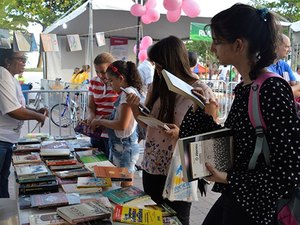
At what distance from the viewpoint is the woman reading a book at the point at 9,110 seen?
8.17ft

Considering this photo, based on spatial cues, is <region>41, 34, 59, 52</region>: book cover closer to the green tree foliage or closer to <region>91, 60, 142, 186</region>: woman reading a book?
<region>91, 60, 142, 186</region>: woman reading a book

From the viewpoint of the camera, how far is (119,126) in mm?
2586

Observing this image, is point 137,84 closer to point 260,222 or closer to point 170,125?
point 170,125

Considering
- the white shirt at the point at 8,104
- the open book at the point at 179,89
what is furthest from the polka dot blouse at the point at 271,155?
the white shirt at the point at 8,104

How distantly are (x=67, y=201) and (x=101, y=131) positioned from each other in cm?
136

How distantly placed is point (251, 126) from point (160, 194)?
105 centimetres

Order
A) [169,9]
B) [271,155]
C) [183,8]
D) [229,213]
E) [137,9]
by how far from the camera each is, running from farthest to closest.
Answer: [183,8], [137,9], [169,9], [229,213], [271,155]

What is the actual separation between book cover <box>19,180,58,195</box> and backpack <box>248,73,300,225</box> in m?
1.06

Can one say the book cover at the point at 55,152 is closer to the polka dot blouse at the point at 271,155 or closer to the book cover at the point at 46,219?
the book cover at the point at 46,219

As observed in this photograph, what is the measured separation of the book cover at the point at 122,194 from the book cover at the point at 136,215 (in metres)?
0.13

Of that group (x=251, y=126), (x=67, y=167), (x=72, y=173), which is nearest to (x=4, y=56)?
(x=67, y=167)

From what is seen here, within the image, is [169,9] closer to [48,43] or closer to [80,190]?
[48,43]

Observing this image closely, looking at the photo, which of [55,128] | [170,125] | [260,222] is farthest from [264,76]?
[55,128]

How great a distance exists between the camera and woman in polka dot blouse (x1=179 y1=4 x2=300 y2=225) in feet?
3.31
